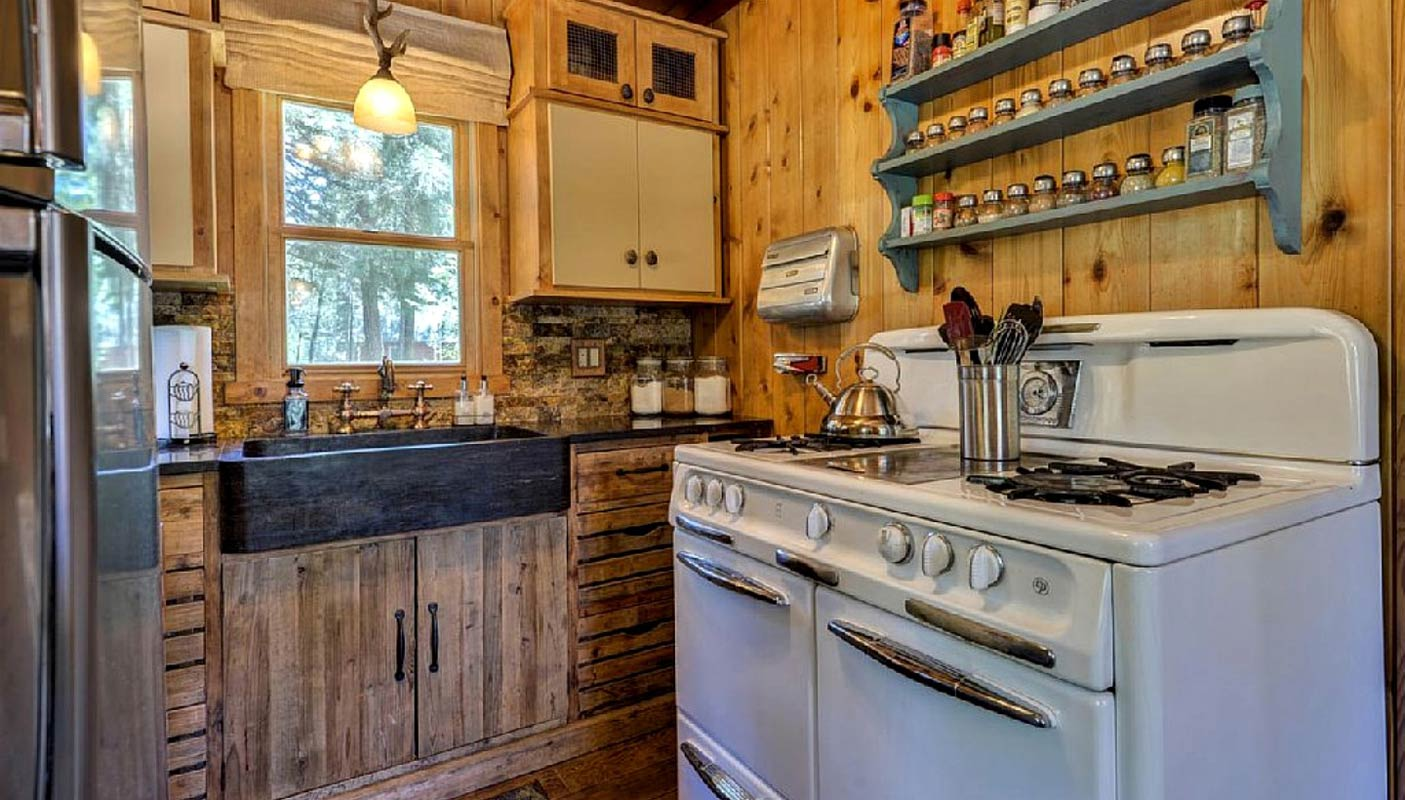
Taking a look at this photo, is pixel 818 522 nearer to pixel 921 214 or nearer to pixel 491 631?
pixel 921 214

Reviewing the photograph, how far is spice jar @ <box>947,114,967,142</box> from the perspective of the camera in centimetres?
189

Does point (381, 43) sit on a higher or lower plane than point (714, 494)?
higher

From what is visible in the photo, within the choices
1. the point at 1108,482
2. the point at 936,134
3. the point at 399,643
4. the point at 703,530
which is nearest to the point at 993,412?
the point at 1108,482

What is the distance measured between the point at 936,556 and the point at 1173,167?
990 millimetres

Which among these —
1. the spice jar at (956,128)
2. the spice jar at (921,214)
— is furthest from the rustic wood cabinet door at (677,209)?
the spice jar at (956,128)

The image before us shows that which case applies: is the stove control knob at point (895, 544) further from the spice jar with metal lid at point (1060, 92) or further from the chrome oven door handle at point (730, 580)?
the spice jar with metal lid at point (1060, 92)

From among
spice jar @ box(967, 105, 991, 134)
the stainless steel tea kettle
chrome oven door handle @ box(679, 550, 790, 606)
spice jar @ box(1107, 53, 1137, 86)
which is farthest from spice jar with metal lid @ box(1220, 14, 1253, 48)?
chrome oven door handle @ box(679, 550, 790, 606)

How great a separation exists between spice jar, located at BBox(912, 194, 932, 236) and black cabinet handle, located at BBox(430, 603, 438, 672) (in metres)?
1.66

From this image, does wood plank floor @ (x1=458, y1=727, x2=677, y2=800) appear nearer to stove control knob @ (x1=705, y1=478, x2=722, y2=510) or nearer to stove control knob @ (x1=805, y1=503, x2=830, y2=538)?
stove control knob @ (x1=705, y1=478, x2=722, y2=510)

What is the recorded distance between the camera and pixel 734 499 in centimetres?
156

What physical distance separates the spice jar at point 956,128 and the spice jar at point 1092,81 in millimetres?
323

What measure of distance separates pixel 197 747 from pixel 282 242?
1478mm

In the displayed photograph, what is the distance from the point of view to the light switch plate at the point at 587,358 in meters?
2.86

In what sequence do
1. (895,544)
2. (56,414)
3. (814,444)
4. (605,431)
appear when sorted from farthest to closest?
(605,431)
(814,444)
(895,544)
(56,414)
